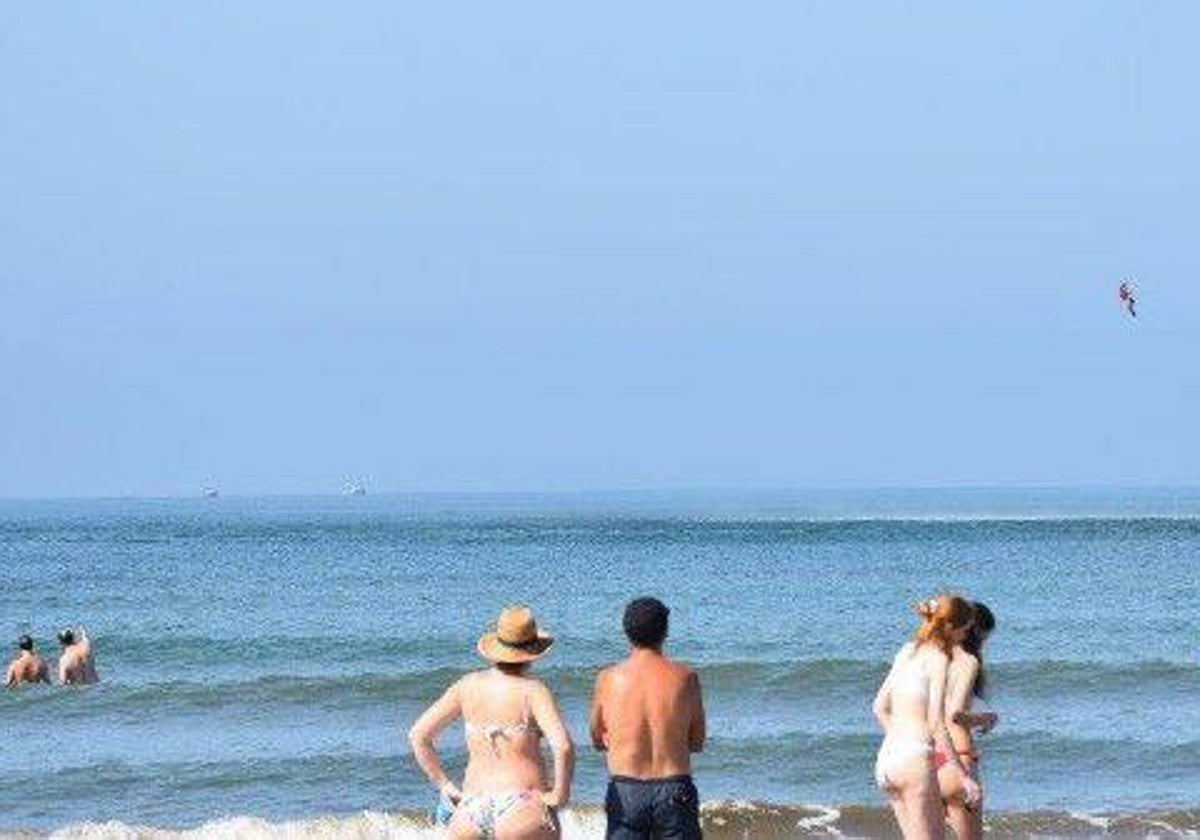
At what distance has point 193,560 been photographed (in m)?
72.5

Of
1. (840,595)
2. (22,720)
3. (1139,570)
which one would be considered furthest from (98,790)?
(1139,570)

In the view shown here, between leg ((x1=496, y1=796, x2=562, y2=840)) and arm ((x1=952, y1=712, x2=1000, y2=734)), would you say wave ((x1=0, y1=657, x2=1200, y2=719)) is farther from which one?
leg ((x1=496, y1=796, x2=562, y2=840))

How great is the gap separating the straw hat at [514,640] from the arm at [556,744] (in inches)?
5.6

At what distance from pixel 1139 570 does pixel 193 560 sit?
28.9m

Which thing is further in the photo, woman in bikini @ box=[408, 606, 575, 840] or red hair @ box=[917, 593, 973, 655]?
red hair @ box=[917, 593, 973, 655]

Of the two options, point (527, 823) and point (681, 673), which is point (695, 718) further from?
point (527, 823)

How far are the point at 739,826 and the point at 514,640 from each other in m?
9.42

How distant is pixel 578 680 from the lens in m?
28.6

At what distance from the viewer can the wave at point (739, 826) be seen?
17.2 metres

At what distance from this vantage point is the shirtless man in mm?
9562

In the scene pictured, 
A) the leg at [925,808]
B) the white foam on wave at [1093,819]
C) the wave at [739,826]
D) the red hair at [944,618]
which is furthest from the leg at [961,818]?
the white foam on wave at [1093,819]

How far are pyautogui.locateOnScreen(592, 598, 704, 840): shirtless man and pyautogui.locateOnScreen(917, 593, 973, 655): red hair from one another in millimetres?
1388

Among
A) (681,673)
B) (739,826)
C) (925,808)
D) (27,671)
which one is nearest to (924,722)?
(925,808)

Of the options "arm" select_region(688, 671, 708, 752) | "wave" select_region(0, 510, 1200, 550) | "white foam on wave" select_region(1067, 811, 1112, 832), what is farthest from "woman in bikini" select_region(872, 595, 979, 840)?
"wave" select_region(0, 510, 1200, 550)
